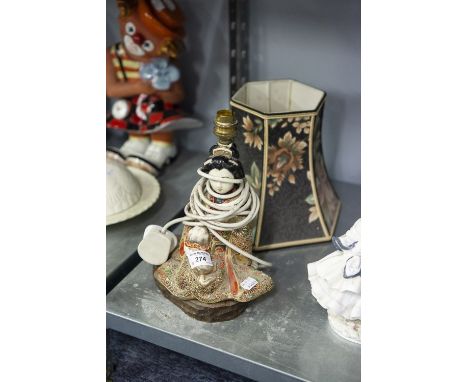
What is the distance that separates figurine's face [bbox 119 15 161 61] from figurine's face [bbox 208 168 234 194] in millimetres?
385

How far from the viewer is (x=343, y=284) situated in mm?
655

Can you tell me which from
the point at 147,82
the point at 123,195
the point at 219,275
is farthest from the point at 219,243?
the point at 147,82

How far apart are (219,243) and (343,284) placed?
0.52 feet

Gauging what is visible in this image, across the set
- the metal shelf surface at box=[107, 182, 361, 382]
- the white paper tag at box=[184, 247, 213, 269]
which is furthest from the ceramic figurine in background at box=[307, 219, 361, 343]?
the white paper tag at box=[184, 247, 213, 269]

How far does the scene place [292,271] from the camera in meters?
0.81

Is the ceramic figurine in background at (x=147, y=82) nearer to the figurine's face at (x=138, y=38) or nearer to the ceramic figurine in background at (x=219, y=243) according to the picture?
the figurine's face at (x=138, y=38)

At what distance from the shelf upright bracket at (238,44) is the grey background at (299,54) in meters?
0.01

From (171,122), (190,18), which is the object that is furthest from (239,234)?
(190,18)

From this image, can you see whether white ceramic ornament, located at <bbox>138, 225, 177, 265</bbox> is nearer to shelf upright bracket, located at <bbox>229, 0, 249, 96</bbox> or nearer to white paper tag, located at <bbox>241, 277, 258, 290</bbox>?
A: white paper tag, located at <bbox>241, 277, 258, 290</bbox>

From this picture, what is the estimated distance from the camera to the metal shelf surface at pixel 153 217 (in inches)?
33.2

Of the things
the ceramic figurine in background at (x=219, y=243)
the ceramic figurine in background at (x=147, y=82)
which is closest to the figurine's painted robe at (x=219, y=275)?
the ceramic figurine in background at (x=219, y=243)

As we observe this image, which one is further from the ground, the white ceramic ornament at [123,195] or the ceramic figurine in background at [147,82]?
the ceramic figurine in background at [147,82]
